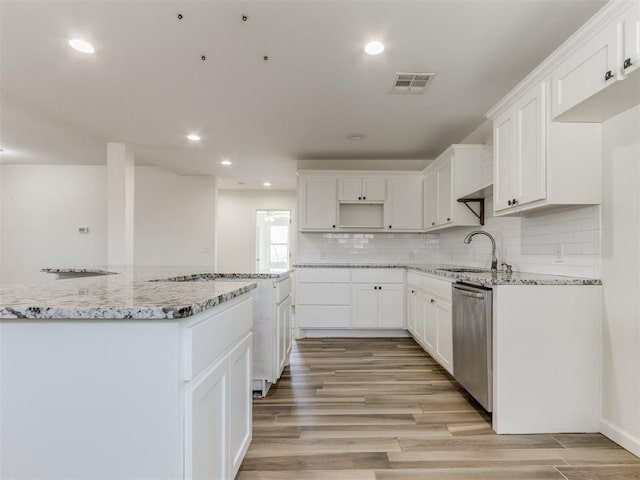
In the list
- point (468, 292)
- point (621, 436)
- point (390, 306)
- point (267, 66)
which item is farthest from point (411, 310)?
point (267, 66)

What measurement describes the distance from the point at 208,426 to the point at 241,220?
6.55 metres

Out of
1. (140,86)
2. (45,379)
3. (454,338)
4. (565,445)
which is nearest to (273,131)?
(140,86)

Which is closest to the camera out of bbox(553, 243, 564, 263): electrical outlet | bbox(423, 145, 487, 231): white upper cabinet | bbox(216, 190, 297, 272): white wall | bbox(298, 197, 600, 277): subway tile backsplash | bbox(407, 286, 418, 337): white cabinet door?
bbox(298, 197, 600, 277): subway tile backsplash

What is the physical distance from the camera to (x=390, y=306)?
4.14m

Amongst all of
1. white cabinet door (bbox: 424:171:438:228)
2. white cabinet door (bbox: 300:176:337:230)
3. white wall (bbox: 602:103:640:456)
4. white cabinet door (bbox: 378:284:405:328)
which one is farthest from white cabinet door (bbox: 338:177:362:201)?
white wall (bbox: 602:103:640:456)

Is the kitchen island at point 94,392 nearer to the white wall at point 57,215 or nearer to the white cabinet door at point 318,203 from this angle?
the white cabinet door at point 318,203

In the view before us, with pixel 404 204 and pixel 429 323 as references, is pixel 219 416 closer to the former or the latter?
pixel 429 323

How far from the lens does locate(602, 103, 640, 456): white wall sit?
1.80m

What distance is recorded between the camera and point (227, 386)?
1.27m

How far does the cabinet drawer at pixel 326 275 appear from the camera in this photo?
4180mm

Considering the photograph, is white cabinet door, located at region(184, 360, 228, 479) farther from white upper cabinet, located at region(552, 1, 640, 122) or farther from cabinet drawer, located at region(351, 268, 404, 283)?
cabinet drawer, located at region(351, 268, 404, 283)

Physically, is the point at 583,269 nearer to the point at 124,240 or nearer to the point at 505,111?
the point at 505,111

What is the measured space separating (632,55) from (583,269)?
4.06 ft

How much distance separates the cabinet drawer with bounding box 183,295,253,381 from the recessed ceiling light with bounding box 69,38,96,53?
205 cm
